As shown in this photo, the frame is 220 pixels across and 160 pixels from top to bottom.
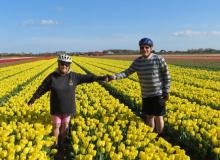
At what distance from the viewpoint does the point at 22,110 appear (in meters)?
8.09

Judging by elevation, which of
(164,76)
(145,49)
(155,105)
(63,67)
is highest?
(145,49)

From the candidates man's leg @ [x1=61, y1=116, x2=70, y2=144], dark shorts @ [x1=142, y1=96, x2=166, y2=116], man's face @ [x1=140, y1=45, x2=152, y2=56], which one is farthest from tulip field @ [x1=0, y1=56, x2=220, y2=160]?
man's face @ [x1=140, y1=45, x2=152, y2=56]

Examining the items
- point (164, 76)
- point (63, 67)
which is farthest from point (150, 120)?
point (63, 67)

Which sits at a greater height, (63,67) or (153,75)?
(63,67)

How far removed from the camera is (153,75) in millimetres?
7008

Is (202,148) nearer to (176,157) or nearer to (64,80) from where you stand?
(176,157)

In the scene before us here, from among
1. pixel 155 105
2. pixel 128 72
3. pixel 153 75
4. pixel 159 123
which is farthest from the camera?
pixel 128 72

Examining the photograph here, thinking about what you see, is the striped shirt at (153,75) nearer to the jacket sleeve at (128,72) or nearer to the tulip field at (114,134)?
the jacket sleeve at (128,72)

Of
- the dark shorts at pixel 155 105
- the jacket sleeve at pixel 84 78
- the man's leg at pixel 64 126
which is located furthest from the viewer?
the dark shorts at pixel 155 105

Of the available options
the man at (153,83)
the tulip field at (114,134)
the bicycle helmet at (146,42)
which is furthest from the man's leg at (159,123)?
the bicycle helmet at (146,42)

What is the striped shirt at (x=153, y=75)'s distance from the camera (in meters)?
6.98

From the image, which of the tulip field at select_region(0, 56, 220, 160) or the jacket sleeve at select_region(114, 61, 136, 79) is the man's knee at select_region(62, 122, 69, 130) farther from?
the jacket sleeve at select_region(114, 61, 136, 79)

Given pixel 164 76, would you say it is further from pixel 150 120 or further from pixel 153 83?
pixel 150 120

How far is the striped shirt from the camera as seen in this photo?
6975mm
